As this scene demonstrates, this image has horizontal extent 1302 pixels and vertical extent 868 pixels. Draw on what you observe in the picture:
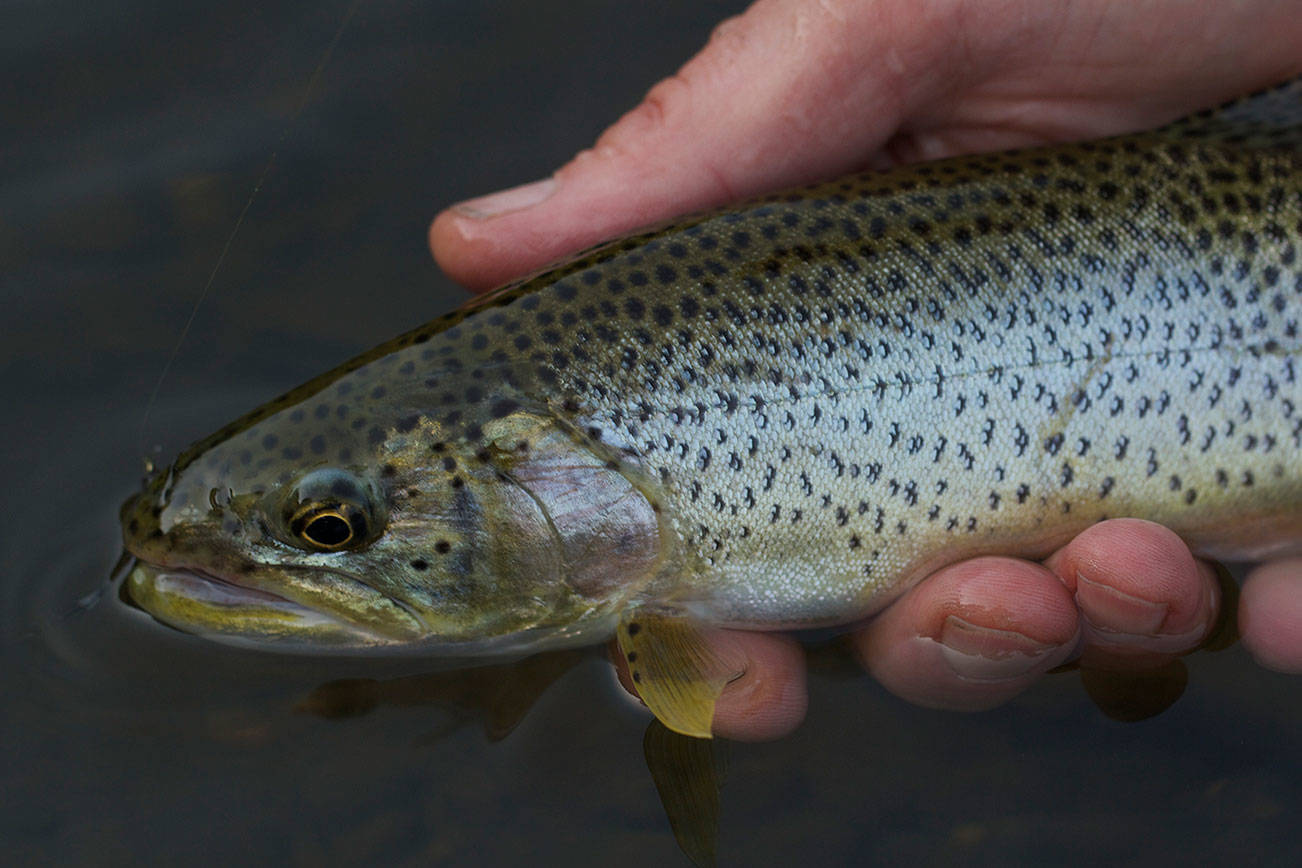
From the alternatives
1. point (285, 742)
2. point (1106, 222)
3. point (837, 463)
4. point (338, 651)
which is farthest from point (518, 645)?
point (1106, 222)

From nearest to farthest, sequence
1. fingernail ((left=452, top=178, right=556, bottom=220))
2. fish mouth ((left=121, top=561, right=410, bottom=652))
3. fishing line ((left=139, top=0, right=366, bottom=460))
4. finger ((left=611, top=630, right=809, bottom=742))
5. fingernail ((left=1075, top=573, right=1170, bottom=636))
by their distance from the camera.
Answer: fish mouth ((left=121, top=561, right=410, bottom=652)) → fingernail ((left=1075, top=573, right=1170, bottom=636)) → finger ((left=611, top=630, right=809, bottom=742)) → fingernail ((left=452, top=178, right=556, bottom=220)) → fishing line ((left=139, top=0, right=366, bottom=460))

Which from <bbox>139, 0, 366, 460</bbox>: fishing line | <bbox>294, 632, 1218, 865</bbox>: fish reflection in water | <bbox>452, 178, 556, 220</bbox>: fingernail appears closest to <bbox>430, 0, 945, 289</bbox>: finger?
<bbox>452, 178, 556, 220</bbox>: fingernail

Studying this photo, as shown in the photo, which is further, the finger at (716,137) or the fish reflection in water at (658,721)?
the finger at (716,137)

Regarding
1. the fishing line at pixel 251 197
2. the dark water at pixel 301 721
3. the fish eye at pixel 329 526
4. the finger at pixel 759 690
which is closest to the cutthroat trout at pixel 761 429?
the fish eye at pixel 329 526

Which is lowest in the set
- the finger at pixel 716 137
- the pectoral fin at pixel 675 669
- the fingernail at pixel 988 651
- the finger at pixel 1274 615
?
the finger at pixel 1274 615

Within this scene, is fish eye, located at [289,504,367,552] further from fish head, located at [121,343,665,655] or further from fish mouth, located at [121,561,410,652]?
fish mouth, located at [121,561,410,652]

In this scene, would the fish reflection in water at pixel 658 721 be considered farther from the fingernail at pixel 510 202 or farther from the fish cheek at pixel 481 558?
the fingernail at pixel 510 202

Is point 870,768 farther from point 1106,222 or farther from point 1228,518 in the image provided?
point 1106,222
